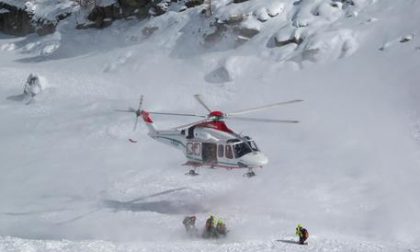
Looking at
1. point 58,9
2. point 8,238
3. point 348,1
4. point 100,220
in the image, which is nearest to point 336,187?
point 100,220

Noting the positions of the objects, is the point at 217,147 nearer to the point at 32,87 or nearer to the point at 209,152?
the point at 209,152

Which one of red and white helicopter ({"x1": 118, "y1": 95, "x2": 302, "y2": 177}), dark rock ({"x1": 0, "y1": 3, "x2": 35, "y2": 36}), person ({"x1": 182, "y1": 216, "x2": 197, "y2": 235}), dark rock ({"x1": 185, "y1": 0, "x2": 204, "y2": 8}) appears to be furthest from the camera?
dark rock ({"x1": 0, "y1": 3, "x2": 35, "y2": 36})

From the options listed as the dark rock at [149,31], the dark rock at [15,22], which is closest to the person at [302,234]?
the dark rock at [149,31]

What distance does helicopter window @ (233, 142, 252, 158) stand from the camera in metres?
19.1

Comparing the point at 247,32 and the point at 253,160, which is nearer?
the point at 253,160

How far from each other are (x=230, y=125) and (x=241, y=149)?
10.3 m

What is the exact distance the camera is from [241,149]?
19156 mm

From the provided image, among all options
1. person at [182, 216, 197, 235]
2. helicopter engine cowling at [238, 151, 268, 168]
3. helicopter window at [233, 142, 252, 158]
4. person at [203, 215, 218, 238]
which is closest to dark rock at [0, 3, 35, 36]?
helicopter window at [233, 142, 252, 158]

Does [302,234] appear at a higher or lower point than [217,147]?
lower

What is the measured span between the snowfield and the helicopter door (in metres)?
2.03

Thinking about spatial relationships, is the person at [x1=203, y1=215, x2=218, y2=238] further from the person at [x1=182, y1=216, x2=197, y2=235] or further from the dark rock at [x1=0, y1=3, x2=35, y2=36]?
the dark rock at [x1=0, y1=3, x2=35, y2=36]

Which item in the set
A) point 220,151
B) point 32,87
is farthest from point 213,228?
point 32,87

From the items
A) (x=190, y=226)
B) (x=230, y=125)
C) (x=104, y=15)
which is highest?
(x=190, y=226)

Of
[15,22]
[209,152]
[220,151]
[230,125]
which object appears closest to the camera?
[220,151]
